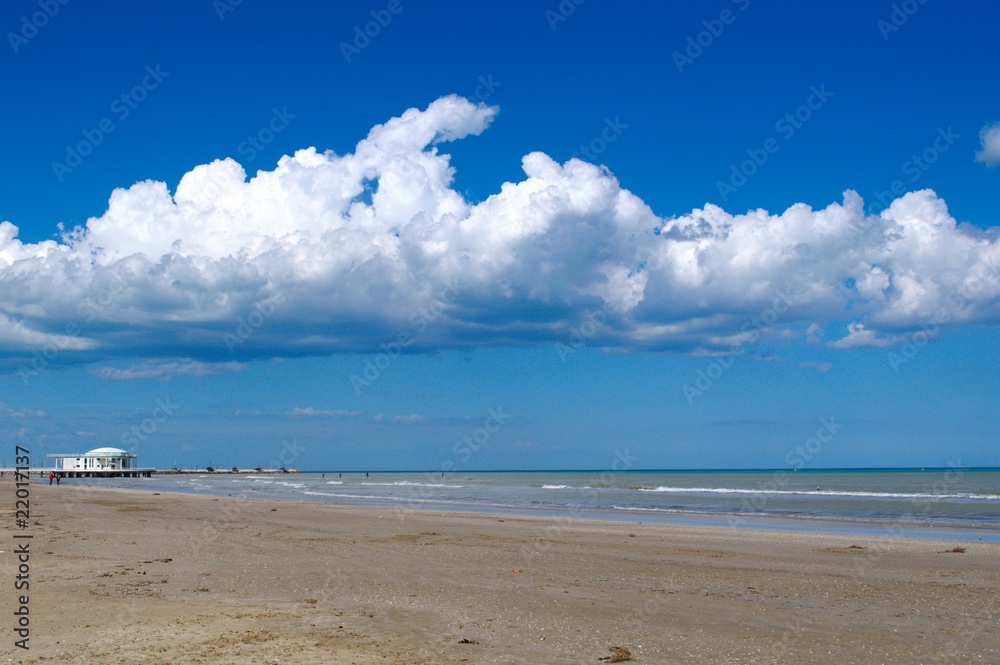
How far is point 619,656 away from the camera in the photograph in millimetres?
9422

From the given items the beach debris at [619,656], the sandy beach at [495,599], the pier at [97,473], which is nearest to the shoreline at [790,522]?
the sandy beach at [495,599]

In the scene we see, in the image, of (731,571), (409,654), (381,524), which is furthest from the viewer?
(381,524)

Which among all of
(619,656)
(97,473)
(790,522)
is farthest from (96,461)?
(619,656)

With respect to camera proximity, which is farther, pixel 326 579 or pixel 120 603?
pixel 326 579

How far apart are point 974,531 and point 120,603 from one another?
28.4 metres

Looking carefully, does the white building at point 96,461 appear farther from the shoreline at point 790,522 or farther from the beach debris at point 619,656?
the beach debris at point 619,656

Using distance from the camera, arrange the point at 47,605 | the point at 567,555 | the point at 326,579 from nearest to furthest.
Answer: the point at 47,605 < the point at 326,579 < the point at 567,555

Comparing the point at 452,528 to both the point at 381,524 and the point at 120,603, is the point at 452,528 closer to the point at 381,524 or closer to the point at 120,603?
the point at 381,524

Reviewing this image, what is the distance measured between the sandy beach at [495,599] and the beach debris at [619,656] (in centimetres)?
12

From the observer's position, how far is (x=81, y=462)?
15750cm

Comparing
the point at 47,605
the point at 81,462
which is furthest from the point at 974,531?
the point at 81,462

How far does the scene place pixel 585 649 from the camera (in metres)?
9.87

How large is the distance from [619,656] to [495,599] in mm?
4126

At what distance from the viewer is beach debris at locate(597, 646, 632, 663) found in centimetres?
933
